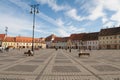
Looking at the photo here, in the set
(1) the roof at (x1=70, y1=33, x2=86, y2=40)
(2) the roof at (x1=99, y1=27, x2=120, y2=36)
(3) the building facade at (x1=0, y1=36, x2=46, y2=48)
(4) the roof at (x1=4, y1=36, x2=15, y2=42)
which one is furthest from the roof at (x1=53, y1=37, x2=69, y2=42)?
(2) the roof at (x1=99, y1=27, x2=120, y2=36)

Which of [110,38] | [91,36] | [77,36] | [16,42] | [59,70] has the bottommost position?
[59,70]

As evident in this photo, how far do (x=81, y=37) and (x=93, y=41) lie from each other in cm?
1550

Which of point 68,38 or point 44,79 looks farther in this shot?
point 68,38

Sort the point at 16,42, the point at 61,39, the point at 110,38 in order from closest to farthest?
the point at 110,38
the point at 16,42
the point at 61,39

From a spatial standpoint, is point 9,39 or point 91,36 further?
point 9,39

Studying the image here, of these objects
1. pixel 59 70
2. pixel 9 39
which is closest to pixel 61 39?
pixel 9 39

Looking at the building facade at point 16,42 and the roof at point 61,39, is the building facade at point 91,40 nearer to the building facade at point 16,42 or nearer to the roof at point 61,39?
the roof at point 61,39

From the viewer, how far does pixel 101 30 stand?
364 ft

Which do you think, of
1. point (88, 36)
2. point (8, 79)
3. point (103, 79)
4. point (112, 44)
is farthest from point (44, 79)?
point (88, 36)

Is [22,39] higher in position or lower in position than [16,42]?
higher

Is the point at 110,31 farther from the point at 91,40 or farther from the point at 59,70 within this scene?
the point at 59,70

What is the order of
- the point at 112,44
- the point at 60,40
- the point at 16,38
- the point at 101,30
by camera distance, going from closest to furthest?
the point at 112,44, the point at 101,30, the point at 16,38, the point at 60,40

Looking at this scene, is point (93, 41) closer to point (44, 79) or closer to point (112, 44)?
point (112, 44)

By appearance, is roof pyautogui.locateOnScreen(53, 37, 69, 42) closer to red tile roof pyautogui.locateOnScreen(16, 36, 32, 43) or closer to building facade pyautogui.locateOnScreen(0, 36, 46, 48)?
building facade pyautogui.locateOnScreen(0, 36, 46, 48)
